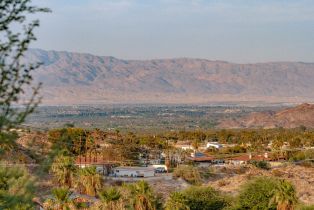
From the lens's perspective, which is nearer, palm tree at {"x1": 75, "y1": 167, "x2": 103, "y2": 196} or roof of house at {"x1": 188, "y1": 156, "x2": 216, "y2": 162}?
palm tree at {"x1": 75, "y1": 167, "x2": 103, "y2": 196}

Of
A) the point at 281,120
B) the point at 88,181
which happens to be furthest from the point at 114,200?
the point at 281,120

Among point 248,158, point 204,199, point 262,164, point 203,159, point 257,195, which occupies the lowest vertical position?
point 203,159

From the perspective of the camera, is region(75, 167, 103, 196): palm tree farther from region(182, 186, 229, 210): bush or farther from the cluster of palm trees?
region(182, 186, 229, 210): bush

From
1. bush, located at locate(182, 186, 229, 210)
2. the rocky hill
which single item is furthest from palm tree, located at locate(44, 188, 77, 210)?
the rocky hill

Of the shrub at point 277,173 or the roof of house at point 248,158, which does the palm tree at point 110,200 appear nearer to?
the shrub at point 277,173

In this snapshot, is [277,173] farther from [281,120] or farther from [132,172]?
[281,120]

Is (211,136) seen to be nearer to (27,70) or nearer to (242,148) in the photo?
(242,148)

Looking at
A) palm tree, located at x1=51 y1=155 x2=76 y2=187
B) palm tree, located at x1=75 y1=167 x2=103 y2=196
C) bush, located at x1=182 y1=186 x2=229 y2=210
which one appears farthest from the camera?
palm tree, located at x1=75 y1=167 x2=103 y2=196
